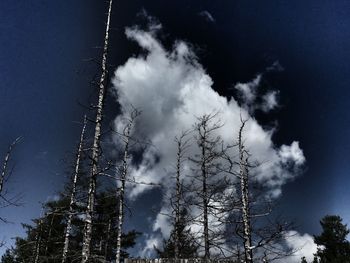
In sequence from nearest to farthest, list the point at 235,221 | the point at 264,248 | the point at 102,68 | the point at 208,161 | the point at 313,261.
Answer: the point at 102,68 → the point at 264,248 → the point at 235,221 → the point at 208,161 → the point at 313,261

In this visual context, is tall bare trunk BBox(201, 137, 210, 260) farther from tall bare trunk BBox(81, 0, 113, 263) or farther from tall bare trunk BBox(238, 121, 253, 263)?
tall bare trunk BBox(81, 0, 113, 263)

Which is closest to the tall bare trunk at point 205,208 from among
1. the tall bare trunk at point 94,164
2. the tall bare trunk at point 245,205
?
the tall bare trunk at point 245,205

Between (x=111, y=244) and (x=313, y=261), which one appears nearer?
(x=111, y=244)

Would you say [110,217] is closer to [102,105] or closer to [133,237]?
[133,237]

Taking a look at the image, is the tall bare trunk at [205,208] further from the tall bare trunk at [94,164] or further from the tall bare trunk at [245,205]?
the tall bare trunk at [94,164]

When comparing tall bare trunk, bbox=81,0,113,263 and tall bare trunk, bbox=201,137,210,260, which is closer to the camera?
tall bare trunk, bbox=81,0,113,263

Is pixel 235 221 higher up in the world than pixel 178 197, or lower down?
lower down

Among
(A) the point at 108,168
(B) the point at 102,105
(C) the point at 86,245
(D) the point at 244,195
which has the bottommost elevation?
(C) the point at 86,245

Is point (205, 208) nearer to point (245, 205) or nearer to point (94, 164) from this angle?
point (245, 205)

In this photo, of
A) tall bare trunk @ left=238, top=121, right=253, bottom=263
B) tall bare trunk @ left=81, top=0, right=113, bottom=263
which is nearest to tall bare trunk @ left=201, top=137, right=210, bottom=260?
tall bare trunk @ left=238, top=121, right=253, bottom=263

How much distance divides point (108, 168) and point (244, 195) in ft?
27.7

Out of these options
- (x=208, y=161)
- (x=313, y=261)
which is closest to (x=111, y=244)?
(x=208, y=161)

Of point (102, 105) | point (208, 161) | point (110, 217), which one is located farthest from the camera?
point (110, 217)

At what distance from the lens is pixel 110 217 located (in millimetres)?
28812
